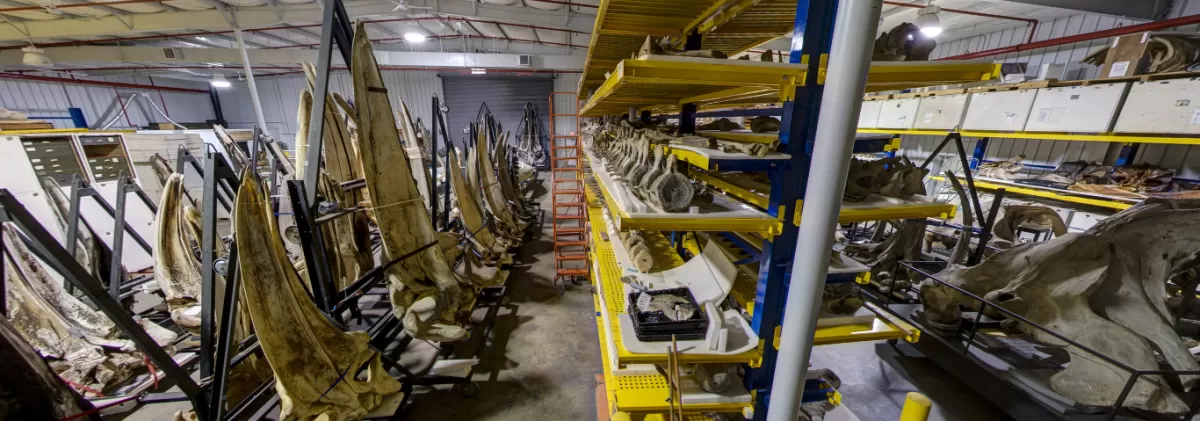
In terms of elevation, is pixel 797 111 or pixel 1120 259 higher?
pixel 797 111

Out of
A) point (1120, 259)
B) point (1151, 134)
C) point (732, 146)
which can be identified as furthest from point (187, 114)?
point (1151, 134)

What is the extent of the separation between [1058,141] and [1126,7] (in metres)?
1.80

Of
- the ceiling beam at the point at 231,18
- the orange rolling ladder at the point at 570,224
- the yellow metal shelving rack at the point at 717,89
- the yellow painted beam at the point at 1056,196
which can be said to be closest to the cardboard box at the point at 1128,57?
the yellow painted beam at the point at 1056,196

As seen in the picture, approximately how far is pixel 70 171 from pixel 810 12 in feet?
27.7

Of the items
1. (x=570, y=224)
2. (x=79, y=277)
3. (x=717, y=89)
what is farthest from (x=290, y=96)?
(x=717, y=89)

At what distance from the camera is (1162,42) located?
4188 millimetres

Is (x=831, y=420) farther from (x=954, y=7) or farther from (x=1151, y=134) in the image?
(x=954, y=7)

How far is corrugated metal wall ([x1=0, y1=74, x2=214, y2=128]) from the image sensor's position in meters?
12.9

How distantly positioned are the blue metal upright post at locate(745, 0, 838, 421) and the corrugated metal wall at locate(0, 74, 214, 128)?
18970mm

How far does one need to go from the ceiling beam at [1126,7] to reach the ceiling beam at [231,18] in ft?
24.4

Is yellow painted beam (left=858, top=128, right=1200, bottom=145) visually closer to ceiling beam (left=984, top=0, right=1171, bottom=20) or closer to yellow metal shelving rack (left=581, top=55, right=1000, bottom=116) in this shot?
ceiling beam (left=984, top=0, right=1171, bottom=20)

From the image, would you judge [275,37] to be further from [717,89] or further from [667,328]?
[667,328]

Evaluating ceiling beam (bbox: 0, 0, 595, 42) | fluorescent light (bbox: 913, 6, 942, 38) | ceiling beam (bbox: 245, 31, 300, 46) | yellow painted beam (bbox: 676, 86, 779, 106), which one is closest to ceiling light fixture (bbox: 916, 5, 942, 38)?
fluorescent light (bbox: 913, 6, 942, 38)

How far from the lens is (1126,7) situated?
4945 mm
